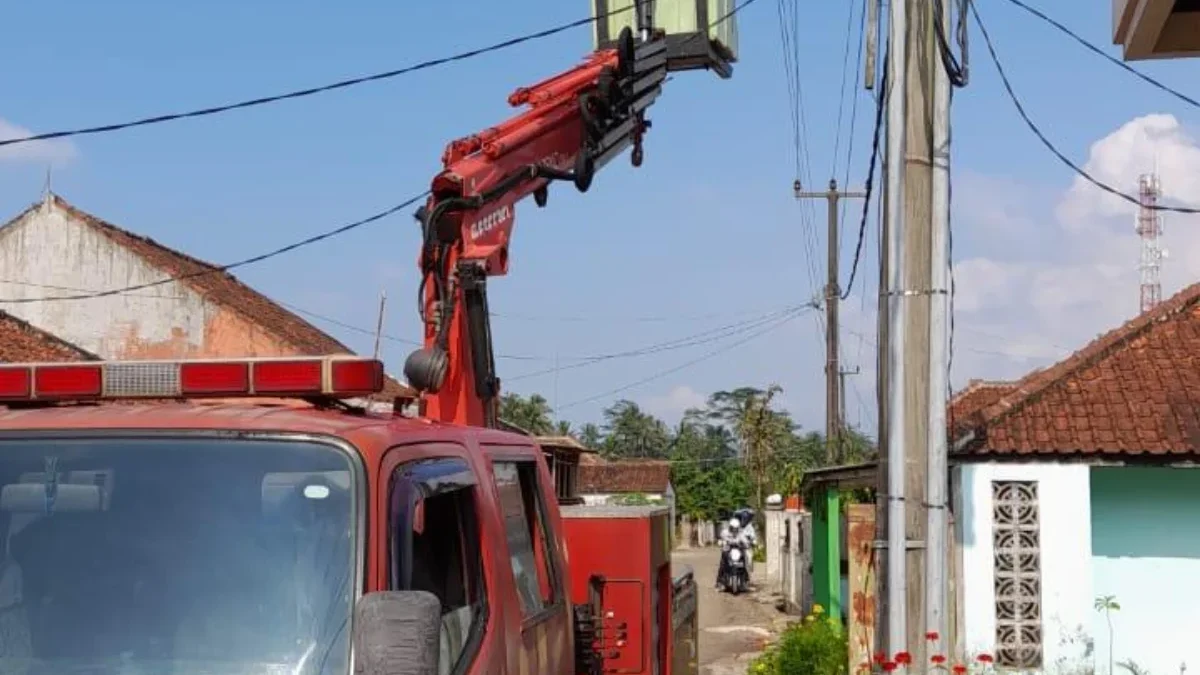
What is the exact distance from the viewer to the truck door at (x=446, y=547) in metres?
3.37

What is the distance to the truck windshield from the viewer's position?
10.2ft

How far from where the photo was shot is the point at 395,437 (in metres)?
3.55

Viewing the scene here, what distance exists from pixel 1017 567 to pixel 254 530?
1110 cm

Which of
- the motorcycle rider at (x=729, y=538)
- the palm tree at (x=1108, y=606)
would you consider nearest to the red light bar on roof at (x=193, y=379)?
the palm tree at (x=1108, y=606)

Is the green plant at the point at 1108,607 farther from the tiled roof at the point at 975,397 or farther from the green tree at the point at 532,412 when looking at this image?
the green tree at the point at 532,412

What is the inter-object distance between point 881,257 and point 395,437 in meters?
6.24

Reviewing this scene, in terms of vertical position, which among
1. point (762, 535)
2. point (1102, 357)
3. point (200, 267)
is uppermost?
point (200, 267)

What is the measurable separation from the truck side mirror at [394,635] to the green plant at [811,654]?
1169cm

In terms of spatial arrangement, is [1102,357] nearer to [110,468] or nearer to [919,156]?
[919,156]

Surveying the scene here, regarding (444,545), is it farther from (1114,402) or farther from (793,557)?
(793,557)

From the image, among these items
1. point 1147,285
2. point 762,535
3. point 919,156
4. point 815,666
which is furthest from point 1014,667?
point 762,535

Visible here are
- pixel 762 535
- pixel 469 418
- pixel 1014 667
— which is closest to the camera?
pixel 469 418

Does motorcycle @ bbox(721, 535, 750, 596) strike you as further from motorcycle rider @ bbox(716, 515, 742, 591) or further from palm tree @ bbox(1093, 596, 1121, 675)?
palm tree @ bbox(1093, 596, 1121, 675)

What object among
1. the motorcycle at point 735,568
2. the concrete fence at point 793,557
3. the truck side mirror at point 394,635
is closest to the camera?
the truck side mirror at point 394,635
